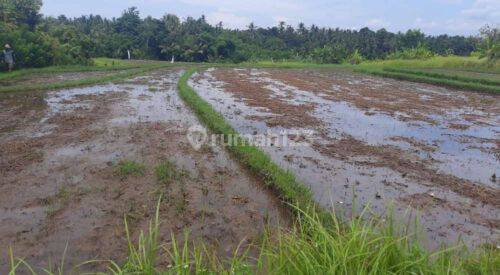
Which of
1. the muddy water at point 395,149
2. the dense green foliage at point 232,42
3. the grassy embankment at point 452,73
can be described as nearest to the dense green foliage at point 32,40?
the dense green foliage at point 232,42

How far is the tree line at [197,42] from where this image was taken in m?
27.0

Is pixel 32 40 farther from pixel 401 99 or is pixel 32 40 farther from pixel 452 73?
pixel 452 73

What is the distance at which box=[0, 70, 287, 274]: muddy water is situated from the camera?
444 cm

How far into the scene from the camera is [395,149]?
8516 millimetres

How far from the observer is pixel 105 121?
1010 centimetres

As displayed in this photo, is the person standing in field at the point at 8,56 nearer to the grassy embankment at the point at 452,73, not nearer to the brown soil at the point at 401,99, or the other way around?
the brown soil at the point at 401,99

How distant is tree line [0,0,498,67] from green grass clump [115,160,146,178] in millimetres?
18213

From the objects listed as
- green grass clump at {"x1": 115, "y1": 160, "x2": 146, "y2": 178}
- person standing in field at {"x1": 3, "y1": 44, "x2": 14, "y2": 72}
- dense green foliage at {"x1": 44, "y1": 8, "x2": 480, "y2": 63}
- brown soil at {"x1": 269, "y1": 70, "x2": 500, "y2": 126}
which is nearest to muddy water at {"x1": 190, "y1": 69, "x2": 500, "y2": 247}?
brown soil at {"x1": 269, "y1": 70, "x2": 500, "y2": 126}

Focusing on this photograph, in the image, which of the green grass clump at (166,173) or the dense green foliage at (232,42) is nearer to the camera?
the green grass clump at (166,173)

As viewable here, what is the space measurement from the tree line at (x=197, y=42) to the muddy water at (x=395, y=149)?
52.7 ft

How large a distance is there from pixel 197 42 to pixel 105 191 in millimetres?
37163

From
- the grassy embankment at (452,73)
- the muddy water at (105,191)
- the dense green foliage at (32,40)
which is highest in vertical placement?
the dense green foliage at (32,40)

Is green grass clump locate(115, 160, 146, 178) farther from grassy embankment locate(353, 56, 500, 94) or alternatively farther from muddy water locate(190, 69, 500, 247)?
grassy embankment locate(353, 56, 500, 94)

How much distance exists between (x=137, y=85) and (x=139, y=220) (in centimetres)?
1356
